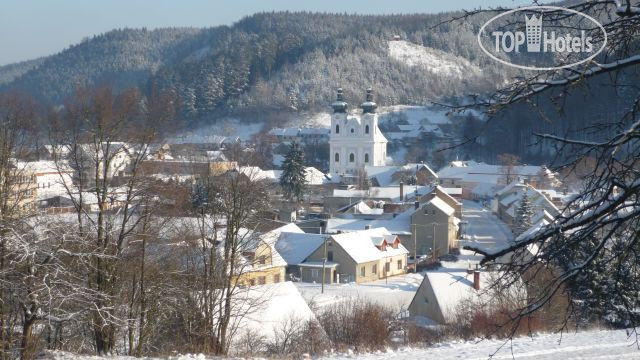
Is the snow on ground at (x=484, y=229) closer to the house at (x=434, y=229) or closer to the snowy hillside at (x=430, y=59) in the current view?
the house at (x=434, y=229)

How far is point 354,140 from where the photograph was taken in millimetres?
61500

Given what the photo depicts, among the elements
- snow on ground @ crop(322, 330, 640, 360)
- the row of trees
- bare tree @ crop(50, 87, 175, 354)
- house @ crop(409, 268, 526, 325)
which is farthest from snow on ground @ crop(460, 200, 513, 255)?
bare tree @ crop(50, 87, 175, 354)

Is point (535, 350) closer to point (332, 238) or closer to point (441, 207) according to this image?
point (332, 238)

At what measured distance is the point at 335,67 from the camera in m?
113

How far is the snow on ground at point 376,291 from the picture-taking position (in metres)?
19.6

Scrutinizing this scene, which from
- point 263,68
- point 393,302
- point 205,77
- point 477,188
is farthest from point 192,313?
point 263,68

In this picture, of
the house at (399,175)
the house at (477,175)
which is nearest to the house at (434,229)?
the house at (399,175)

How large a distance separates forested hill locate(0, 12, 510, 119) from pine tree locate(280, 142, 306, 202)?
141ft

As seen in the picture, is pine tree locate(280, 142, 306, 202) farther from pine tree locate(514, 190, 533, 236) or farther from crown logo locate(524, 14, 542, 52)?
crown logo locate(524, 14, 542, 52)

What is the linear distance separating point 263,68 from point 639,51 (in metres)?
114

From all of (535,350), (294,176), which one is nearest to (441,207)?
(294,176)

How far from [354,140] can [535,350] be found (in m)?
54.1

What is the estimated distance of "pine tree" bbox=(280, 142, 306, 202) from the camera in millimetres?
42625

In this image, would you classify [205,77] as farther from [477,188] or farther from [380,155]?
[477,188]
